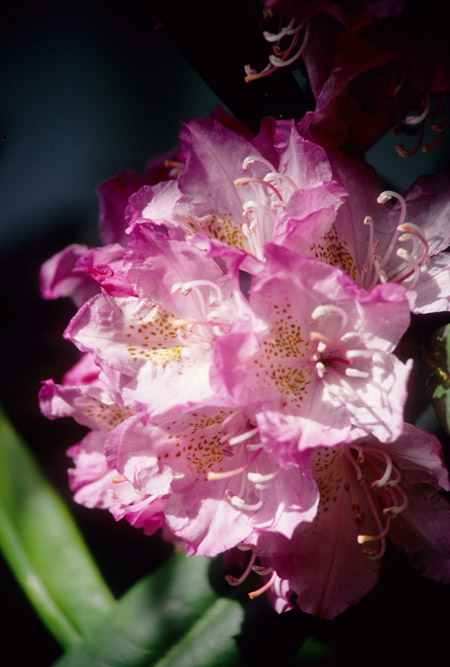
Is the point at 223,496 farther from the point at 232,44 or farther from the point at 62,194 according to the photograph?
the point at 62,194

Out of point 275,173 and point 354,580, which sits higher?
point 275,173

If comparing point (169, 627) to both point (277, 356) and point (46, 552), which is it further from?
point (277, 356)

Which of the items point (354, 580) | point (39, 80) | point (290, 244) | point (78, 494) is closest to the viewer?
point (290, 244)

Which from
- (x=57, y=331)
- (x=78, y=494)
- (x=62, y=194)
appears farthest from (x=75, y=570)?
(x=62, y=194)

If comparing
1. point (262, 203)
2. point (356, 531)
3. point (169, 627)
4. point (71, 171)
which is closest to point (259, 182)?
point (262, 203)

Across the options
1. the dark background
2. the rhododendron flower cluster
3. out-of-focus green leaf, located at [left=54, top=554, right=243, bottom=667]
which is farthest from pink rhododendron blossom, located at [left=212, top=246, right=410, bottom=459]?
out-of-focus green leaf, located at [left=54, top=554, right=243, bottom=667]

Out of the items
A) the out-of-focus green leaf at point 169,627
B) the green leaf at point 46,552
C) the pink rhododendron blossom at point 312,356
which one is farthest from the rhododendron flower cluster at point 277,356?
the green leaf at point 46,552

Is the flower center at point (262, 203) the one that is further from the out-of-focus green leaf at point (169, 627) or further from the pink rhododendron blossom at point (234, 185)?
the out-of-focus green leaf at point (169, 627)
